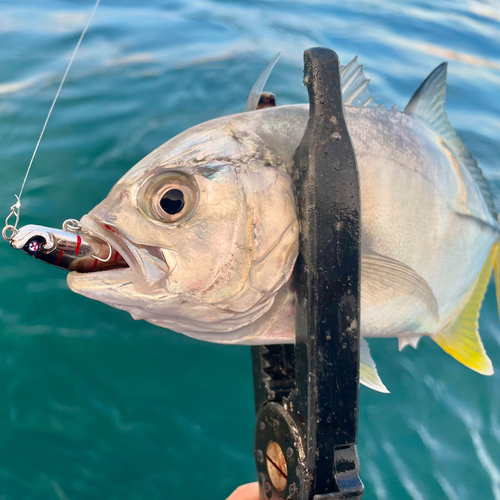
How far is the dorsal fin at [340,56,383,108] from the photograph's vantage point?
175cm

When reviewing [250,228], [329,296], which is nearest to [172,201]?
[250,228]

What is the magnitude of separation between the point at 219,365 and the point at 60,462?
32.4 inches

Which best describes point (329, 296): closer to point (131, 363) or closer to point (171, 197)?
point (171, 197)

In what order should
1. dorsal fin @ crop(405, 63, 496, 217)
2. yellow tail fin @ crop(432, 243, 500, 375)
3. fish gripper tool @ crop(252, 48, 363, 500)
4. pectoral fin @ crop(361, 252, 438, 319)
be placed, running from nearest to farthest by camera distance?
1. fish gripper tool @ crop(252, 48, 363, 500)
2. pectoral fin @ crop(361, 252, 438, 319)
3. dorsal fin @ crop(405, 63, 496, 217)
4. yellow tail fin @ crop(432, 243, 500, 375)

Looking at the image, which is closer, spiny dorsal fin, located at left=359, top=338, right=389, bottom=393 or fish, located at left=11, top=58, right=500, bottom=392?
fish, located at left=11, top=58, right=500, bottom=392

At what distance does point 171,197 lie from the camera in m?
Answer: 1.28

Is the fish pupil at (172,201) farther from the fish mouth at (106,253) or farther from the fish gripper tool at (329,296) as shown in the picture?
the fish gripper tool at (329,296)

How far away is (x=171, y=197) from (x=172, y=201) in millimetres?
12

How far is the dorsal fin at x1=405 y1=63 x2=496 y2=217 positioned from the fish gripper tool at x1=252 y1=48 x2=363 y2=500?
0.88 meters

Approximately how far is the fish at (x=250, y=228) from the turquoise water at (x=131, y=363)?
0.90 meters

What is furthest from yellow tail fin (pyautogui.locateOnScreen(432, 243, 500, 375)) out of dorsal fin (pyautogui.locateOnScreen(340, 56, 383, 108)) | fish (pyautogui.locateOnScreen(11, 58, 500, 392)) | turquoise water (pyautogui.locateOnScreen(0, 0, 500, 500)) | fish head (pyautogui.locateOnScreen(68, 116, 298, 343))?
fish head (pyautogui.locateOnScreen(68, 116, 298, 343))

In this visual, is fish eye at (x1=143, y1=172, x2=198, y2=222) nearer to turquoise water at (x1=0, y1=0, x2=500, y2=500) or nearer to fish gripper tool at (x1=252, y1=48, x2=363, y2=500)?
fish gripper tool at (x1=252, y1=48, x2=363, y2=500)

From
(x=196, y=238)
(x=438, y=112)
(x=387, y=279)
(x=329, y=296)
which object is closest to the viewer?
(x=329, y=296)

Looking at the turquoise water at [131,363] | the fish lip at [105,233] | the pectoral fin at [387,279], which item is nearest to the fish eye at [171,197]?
the fish lip at [105,233]
